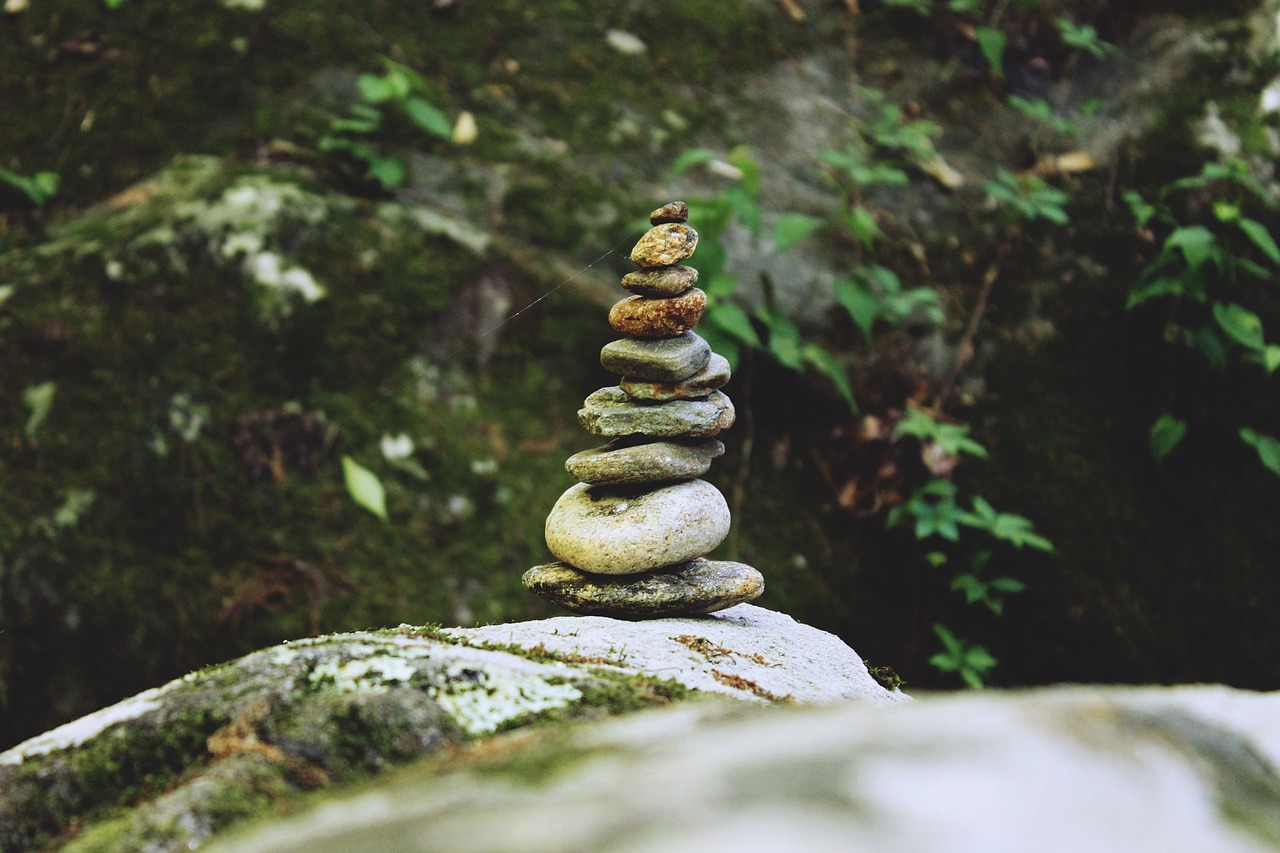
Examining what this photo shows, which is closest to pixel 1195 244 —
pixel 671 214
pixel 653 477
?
pixel 671 214

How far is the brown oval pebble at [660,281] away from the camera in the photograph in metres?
3.18

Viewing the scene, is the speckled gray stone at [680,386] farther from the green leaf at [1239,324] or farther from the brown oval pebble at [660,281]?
the green leaf at [1239,324]

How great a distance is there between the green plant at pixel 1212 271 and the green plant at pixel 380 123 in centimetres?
372

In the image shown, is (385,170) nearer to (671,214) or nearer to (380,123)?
(380,123)

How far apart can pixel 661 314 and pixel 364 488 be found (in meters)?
1.81

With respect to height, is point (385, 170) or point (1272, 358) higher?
point (1272, 358)

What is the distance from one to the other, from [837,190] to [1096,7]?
2442 mm

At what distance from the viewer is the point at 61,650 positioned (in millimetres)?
3996

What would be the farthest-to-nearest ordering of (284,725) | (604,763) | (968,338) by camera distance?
(968,338)
(284,725)
(604,763)

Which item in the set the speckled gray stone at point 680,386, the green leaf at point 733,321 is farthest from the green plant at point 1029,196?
the speckled gray stone at point 680,386

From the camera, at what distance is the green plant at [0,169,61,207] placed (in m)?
4.77

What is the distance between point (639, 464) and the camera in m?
3.15

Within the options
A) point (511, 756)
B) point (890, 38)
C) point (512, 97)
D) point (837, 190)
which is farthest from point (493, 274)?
point (511, 756)

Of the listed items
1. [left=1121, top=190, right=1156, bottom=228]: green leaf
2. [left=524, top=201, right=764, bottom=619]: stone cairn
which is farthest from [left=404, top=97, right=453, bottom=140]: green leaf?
[left=1121, top=190, right=1156, bottom=228]: green leaf
